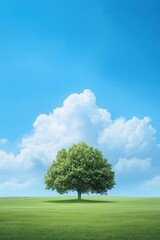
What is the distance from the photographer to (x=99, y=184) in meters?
94.9

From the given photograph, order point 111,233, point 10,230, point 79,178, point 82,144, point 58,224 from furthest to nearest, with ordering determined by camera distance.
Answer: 1. point 82,144
2. point 79,178
3. point 58,224
4. point 10,230
5. point 111,233

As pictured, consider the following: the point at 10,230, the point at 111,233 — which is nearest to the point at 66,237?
the point at 111,233

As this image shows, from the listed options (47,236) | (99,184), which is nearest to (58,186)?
(99,184)

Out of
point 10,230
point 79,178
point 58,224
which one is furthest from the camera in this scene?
point 79,178

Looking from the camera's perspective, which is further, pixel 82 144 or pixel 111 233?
pixel 82 144

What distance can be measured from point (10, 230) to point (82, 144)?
73.5m

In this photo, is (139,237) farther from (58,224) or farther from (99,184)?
(99,184)

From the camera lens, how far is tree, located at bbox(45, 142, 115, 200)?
9319 cm

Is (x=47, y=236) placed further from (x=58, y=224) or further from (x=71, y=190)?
(x=71, y=190)

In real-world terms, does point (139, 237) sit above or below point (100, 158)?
below

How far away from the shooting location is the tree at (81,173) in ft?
306

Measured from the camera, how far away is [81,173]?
93.4 m

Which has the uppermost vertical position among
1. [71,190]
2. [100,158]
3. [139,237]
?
[100,158]

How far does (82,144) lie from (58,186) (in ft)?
40.7
